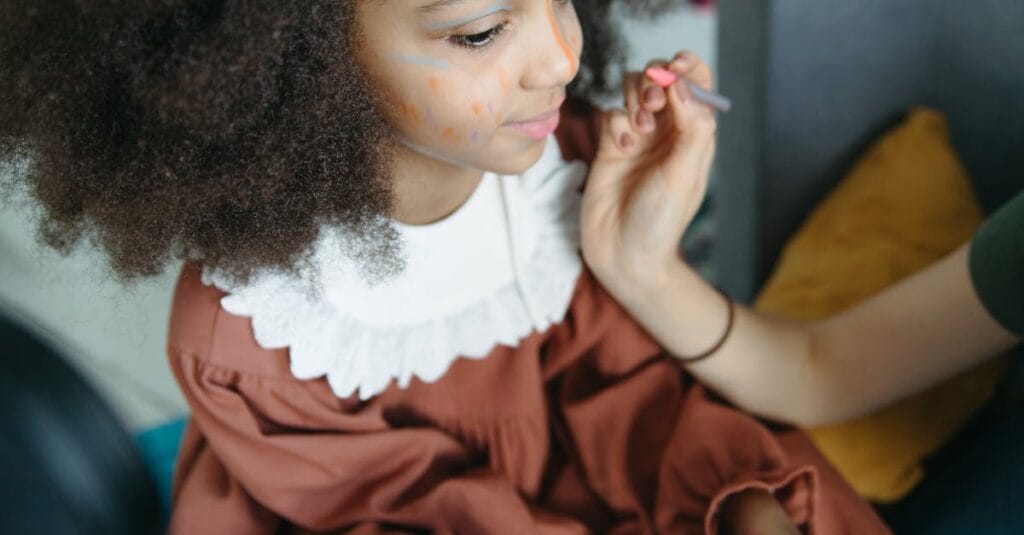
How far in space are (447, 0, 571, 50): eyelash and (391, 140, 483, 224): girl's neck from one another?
0.12 metres

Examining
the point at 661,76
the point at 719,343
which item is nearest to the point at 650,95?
the point at 661,76

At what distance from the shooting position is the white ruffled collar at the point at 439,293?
75 centimetres

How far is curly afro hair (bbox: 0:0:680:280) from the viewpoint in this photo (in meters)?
0.58

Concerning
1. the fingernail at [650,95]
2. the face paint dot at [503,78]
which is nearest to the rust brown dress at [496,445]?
the fingernail at [650,95]

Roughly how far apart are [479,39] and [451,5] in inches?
1.4

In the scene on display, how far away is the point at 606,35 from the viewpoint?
0.92 m

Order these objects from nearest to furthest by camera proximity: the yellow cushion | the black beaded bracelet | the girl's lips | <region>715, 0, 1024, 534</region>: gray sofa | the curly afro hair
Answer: the curly afro hair → the girl's lips → the black beaded bracelet → the yellow cushion → <region>715, 0, 1024, 534</region>: gray sofa

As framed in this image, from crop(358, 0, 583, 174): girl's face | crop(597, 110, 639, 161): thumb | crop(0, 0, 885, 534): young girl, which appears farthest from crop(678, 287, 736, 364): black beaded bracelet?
crop(358, 0, 583, 174): girl's face

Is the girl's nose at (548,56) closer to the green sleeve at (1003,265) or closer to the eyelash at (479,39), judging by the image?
the eyelash at (479,39)

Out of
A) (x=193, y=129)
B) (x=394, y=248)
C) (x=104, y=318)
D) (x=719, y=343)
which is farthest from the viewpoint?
(x=104, y=318)

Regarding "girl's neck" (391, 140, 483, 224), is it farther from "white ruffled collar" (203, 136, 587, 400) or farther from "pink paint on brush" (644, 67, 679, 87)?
"pink paint on brush" (644, 67, 679, 87)

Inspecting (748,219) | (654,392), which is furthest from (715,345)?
(748,219)

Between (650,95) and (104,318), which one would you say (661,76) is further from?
(104,318)

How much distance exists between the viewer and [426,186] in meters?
0.78
